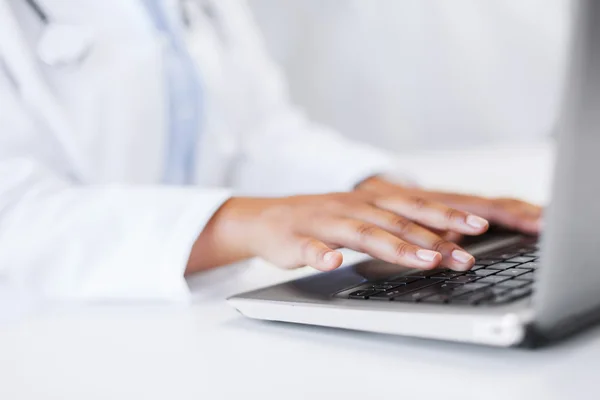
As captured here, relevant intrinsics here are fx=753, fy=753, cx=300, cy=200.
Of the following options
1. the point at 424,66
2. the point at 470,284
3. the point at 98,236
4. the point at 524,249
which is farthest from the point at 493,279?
the point at 424,66

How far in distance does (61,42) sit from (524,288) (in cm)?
63

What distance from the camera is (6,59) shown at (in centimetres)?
83

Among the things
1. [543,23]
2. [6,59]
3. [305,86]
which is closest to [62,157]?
[6,59]

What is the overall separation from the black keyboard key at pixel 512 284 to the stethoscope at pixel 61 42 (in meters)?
0.59

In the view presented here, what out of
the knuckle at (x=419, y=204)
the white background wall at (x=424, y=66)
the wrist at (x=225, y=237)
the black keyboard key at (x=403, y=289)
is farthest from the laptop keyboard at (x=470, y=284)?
the white background wall at (x=424, y=66)

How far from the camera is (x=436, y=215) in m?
0.65

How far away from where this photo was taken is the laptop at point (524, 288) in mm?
351

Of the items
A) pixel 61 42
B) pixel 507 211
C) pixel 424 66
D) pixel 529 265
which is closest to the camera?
pixel 529 265

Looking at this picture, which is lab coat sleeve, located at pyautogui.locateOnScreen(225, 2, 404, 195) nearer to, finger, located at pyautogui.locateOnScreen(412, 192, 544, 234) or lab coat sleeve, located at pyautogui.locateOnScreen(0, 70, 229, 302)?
finger, located at pyautogui.locateOnScreen(412, 192, 544, 234)

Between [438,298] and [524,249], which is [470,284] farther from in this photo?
[524,249]

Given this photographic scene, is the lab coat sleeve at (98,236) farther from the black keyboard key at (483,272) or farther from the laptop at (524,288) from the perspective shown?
the black keyboard key at (483,272)

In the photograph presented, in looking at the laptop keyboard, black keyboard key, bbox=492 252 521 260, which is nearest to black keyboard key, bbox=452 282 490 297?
the laptop keyboard

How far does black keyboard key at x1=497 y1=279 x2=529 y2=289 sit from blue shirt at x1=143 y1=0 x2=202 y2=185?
65 cm

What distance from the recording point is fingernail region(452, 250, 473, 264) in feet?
1.75
